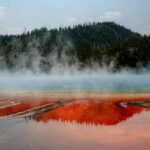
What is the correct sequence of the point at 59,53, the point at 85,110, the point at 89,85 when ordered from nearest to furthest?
the point at 85,110 < the point at 89,85 < the point at 59,53

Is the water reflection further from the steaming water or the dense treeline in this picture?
the dense treeline

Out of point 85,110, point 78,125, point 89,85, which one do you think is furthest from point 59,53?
point 78,125

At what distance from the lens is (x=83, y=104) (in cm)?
2142

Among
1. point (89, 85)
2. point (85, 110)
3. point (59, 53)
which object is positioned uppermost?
point (59, 53)

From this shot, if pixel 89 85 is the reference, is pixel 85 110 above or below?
above

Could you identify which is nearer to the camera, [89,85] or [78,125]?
[78,125]

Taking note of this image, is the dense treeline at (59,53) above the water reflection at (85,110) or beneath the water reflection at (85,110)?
above

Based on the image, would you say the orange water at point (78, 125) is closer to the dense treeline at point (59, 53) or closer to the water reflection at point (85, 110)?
the water reflection at point (85, 110)

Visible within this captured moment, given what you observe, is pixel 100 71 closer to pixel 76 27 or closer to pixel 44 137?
pixel 44 137

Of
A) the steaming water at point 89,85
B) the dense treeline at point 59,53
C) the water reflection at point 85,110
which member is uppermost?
the dense treeline at point 59,53

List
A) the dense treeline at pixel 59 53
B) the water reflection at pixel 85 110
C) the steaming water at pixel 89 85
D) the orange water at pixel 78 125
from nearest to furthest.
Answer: the orange water at pixel 78 125 → the water reflection at pixel 85 110 → the steaming water at pixel 89 85 → the dense treeline at pixel 59 53

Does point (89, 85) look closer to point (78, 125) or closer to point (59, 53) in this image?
point (78, 125)

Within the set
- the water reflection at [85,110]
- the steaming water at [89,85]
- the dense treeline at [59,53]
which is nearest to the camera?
the water reflection at [85,110]

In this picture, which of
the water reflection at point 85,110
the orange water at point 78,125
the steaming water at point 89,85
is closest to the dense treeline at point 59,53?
the steaming water at point 89,85
